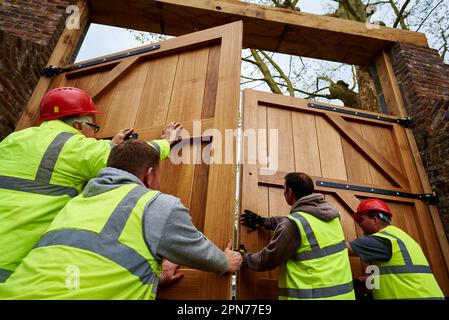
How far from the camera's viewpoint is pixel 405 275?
2.15m

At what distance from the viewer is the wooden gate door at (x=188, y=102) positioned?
1.84m

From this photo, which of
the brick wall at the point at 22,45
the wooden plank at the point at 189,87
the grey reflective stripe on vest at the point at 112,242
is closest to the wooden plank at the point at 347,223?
the wooden plank at the point at 189,87

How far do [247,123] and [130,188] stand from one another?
6.21ft

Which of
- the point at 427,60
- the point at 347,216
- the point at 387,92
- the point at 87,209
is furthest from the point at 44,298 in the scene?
the point at 427,60

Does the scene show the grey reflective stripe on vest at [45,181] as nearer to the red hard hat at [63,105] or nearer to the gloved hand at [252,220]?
A: the red hard hat at [63,105]

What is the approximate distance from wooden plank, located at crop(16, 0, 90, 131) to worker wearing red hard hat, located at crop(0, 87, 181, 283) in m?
1.14

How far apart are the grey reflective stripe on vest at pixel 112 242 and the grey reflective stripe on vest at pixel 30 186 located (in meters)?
0.53

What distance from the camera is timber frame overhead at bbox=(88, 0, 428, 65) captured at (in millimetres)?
3617

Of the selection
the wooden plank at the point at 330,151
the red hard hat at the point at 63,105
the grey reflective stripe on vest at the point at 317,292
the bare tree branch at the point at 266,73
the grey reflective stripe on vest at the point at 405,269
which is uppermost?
the bare tree branch at the point at 266,73

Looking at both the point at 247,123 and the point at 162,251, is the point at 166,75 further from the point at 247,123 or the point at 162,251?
the point at 162,251

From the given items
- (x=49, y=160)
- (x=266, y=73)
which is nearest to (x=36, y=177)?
(x=49, y=160)

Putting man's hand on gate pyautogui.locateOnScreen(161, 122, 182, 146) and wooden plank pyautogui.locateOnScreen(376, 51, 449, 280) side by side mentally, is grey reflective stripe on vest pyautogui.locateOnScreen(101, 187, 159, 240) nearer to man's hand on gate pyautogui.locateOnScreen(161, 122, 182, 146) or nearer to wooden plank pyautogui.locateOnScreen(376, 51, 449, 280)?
man's hand on gate pyautogui.locateOnScreen(161, 122, 182, 146)

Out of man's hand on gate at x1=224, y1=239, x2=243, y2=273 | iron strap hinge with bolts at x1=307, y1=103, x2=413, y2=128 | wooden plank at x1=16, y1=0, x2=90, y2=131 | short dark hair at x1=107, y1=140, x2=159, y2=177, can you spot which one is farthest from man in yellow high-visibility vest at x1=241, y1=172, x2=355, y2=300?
wooden plank at x1=16, y1=0, x2=90, y2=131

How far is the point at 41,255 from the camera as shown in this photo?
3.47 feet
